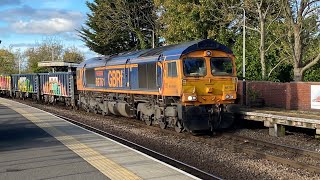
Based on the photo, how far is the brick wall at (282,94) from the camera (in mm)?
18141

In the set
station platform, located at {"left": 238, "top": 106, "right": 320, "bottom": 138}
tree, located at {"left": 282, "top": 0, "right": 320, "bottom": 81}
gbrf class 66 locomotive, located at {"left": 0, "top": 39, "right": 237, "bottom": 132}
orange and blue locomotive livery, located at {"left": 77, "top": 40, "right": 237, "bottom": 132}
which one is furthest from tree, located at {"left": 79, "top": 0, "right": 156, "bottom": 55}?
station platform, located at {"left": 238, "top": 106, "right": 320, "bottom": 138}

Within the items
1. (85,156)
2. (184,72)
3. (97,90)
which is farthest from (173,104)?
(97,90)

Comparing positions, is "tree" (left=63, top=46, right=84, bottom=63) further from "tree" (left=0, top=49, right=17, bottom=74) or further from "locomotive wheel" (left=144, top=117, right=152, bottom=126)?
"locomotive wheel" (left=144, top=117, right=152, bottom=126)

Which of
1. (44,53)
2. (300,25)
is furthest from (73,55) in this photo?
(300,25)

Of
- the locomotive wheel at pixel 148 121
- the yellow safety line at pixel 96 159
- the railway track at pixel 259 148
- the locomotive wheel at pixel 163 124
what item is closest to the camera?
the yellow safety line at pixel 96 159

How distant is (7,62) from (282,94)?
313ft

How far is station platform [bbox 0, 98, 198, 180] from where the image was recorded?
25.9ft

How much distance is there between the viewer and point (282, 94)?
64.4 ft

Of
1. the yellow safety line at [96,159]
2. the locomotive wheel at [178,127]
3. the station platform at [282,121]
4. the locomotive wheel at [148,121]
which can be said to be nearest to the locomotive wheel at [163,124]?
the locomotive wheel at [178,127]

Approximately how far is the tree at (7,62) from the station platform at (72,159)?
3671 inches

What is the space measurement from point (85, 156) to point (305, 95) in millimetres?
11682

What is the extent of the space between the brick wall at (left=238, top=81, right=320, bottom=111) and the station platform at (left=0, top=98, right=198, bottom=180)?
9627 millimetres

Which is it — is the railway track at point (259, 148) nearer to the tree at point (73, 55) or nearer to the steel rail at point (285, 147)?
the steel rail at point (285, 147)

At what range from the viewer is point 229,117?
50.6 feet
